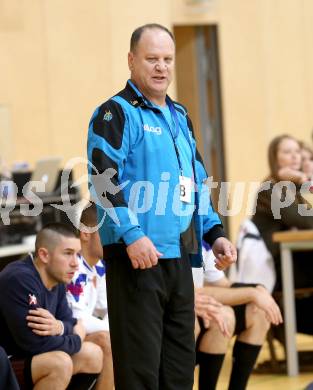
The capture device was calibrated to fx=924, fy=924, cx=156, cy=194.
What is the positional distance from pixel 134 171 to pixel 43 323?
131 centimetres

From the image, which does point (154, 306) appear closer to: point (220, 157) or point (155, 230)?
point (155, 230)

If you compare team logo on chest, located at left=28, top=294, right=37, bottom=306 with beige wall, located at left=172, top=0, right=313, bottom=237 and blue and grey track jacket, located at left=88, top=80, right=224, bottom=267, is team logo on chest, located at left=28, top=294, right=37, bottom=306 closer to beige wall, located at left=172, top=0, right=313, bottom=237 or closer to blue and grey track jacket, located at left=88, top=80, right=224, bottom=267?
blue and grey track jacket, located at left=88, top=80, right=224, bottom=267

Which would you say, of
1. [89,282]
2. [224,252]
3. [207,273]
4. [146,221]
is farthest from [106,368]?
[146,221]

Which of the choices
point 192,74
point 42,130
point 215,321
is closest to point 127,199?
point 215,321

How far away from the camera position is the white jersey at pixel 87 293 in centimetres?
455

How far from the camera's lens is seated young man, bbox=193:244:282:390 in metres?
4.76

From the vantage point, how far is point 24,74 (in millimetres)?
9172

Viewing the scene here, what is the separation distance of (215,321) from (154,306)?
1808 mm

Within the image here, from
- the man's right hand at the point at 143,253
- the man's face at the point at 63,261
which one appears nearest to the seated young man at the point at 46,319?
the man's face at the point at 63,261

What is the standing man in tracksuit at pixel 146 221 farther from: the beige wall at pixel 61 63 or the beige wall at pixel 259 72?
the beige wall at pixel 259 72

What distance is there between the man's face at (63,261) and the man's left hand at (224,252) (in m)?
1.17

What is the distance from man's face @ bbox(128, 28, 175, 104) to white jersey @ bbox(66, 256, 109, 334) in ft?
5.57

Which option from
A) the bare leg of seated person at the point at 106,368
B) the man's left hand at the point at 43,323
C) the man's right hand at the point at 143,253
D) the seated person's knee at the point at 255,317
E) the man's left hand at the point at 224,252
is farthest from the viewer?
the seated person's knee at the point at 255,317

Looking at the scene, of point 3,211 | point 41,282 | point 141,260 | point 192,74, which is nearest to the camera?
point 141,260
